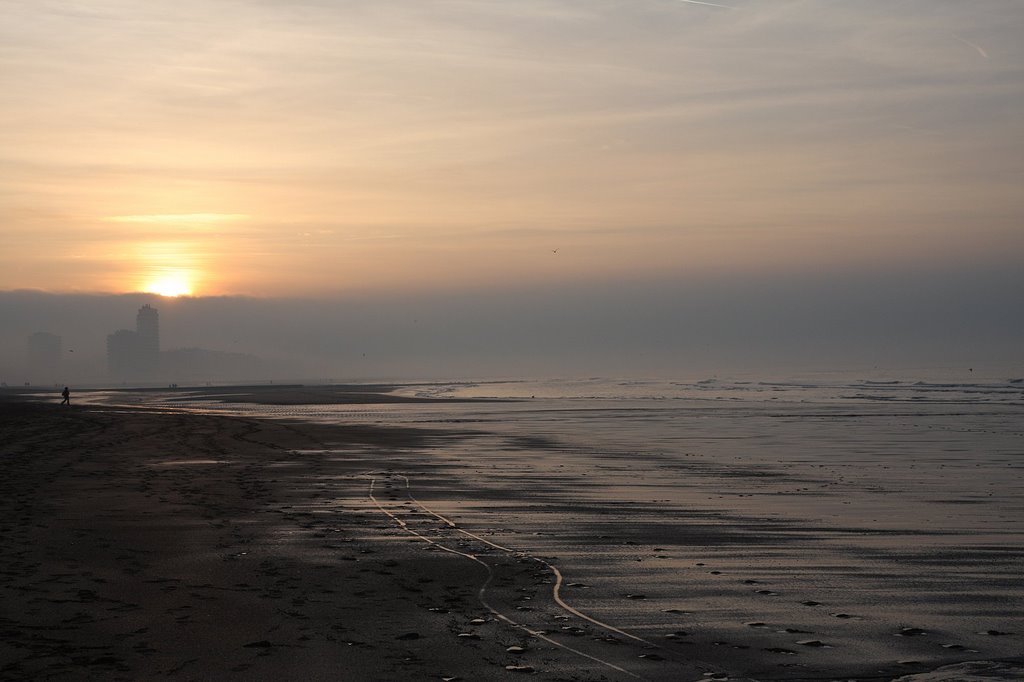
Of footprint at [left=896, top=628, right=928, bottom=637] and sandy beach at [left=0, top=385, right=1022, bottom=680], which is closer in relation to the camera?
sandy beach at [left=0, top=385, right=1022, bottom=680]

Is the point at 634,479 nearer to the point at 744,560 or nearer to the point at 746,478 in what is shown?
the point at 746,478

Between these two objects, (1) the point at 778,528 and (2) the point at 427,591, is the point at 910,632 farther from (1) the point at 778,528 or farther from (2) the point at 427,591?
(1) the point at 778,528

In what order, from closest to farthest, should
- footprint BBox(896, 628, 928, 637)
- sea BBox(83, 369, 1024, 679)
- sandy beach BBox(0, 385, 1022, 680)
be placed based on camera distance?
sandy beach BBox(0, 385, 1022, 680)
footprint BBox(896, 628, 928, 637)
sea BBox(83, 369, 1024, 679)

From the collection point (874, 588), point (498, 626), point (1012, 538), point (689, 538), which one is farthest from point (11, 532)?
point (1012, 538)

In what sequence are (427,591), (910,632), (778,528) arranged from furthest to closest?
(778,528) → (427,591) → (910,632)

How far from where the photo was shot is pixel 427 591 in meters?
9.64

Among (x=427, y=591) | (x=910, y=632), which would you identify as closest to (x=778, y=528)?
(x=910, y=632)

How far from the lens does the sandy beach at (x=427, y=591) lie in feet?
23.5

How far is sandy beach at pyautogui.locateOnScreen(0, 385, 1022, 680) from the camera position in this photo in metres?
7.17

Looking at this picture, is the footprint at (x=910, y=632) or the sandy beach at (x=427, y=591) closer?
the sandy beach at (x=427, y=591)

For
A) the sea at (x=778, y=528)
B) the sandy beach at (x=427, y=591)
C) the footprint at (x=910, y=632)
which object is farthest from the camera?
the sea at (x=778, y=528)

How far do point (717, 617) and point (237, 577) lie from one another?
197 inches

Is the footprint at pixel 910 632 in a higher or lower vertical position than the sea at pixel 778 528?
higher

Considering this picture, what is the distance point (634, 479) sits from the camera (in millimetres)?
19797
